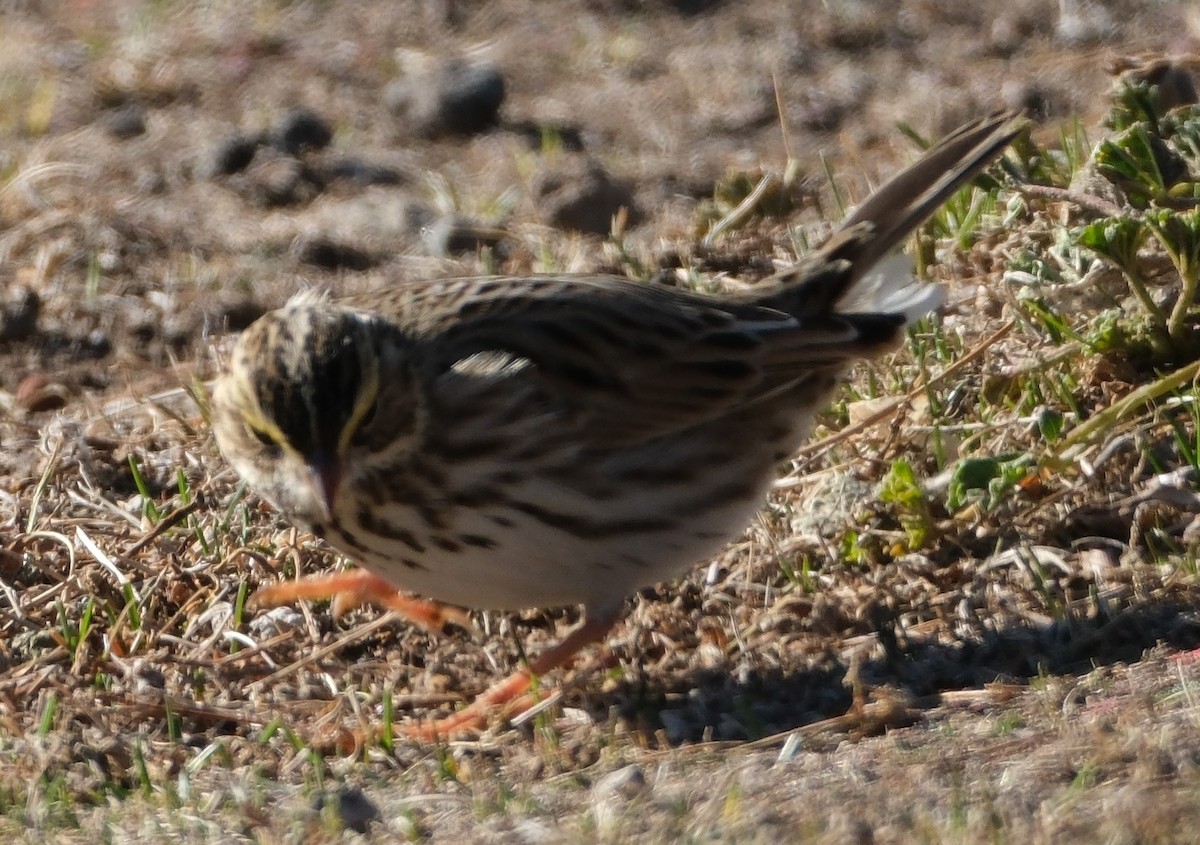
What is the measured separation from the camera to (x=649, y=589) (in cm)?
649

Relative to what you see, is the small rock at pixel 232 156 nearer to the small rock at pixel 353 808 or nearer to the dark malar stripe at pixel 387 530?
the dark malar stripe at pixel 387 530

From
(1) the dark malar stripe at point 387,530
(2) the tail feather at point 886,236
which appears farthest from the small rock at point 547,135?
(1) the dark malar stripe at point 387,530

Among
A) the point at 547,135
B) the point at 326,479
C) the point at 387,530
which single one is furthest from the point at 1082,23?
the point at 326,479

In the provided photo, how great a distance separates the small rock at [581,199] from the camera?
890 cm

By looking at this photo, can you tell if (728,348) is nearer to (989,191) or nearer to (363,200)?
(989,191)

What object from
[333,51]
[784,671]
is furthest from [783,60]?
[784,671]

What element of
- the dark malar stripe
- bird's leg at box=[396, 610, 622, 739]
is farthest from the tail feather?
the dark malar stripe

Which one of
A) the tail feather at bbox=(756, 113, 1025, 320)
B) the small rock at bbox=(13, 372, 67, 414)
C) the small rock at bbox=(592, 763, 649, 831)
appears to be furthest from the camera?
the small rock at bbox=(13, 372, 67, 414)

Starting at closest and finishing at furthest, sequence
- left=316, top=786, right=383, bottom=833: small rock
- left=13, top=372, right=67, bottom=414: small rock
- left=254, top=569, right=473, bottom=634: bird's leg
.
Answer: left=316, top=786, right=383, bottom=833: small rock → left=254, top=569, right=473, bottom=634: bird's leg → left=13, top=372, right=67, bottom=414: small rock

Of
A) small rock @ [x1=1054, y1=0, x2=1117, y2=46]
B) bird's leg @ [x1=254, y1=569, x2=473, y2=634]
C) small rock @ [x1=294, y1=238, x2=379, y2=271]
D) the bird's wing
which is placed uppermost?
small rock @ [x1=1054, y1=0, x2=1117, y2=46]

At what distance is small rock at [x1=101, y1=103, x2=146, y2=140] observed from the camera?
10.4 m

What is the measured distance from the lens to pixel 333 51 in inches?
438

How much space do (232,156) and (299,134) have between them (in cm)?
41

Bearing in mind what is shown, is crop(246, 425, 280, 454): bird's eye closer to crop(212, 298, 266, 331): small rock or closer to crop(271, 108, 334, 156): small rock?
crop(212, 298, 266, 331): small rock
